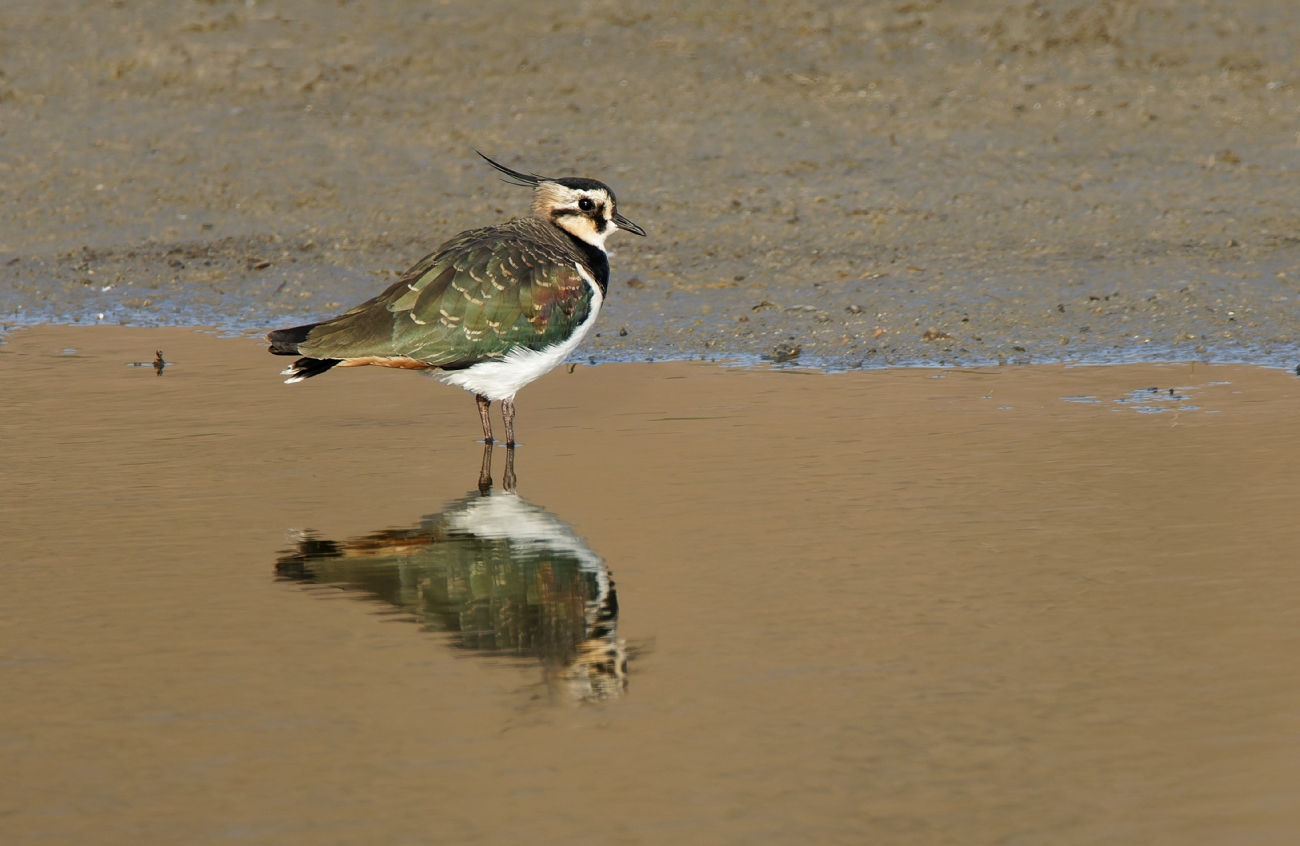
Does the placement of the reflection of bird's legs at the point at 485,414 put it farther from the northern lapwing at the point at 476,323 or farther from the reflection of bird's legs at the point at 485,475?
the reflection of bird's legs at the point at 485,475

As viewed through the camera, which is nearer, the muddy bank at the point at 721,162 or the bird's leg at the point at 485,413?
the bird's leg at the point at 485,413

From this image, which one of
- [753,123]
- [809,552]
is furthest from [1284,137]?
[809,552]

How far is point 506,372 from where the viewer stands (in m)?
8.20

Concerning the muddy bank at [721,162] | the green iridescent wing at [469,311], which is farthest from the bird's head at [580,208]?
the muddy bank at [721,162]

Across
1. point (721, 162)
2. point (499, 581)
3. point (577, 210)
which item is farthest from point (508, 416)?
point (721, 162)

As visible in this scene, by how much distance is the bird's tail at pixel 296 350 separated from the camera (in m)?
8.02

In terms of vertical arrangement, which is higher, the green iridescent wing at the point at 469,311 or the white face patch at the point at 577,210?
the white face patch at the point at 577,210

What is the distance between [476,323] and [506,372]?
27 cm

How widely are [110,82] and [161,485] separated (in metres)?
10.2

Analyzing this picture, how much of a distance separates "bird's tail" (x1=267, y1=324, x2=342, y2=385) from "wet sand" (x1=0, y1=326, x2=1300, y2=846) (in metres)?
0.34

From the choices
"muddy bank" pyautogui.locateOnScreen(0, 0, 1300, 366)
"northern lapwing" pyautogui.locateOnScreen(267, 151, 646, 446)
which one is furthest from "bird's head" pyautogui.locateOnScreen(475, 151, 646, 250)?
"muddy bank" pyautogui.locateOnScreen(0, 0, 1300, 366)

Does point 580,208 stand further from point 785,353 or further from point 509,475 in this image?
point 509,475

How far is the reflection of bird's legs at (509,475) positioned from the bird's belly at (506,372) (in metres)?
0.35

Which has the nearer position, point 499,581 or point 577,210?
point 499,581
